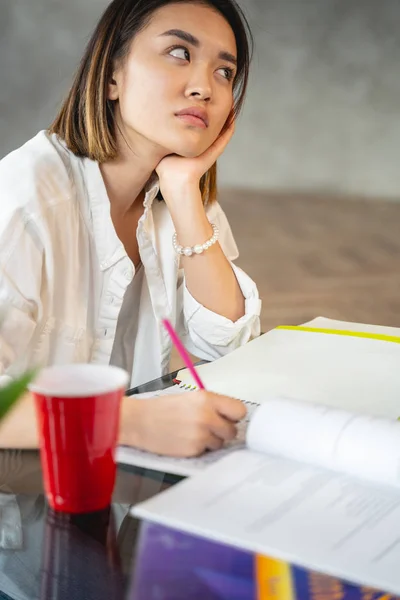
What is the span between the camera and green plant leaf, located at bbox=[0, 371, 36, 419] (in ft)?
1.24

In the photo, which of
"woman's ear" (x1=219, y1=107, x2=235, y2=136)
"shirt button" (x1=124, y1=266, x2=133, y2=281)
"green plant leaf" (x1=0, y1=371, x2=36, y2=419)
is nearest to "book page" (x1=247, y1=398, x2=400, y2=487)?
"green plant leaf" (x1=0, y1=371, x2=36, y2=419)

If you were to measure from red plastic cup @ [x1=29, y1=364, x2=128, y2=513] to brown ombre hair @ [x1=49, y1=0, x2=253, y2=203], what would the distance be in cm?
74

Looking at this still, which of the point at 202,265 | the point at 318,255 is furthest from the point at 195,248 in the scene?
the point at 318,255

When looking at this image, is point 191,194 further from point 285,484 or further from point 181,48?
point 285,484

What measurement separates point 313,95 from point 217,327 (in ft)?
14.2

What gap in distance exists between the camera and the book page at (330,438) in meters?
0.64

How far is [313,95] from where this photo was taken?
5277 millimetres

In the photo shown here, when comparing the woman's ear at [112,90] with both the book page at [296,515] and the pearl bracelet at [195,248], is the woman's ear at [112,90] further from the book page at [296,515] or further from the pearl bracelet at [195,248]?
the book page at [296,515]

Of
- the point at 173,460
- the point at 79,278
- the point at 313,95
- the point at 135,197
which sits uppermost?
the point at 313,95

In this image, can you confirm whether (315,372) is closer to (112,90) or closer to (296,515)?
(296,515)

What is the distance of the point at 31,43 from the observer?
4871mm

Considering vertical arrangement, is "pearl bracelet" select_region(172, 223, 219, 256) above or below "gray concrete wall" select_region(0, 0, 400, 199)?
below

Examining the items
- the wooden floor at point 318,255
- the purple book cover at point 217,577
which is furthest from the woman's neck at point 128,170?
the wooden floor at point 318,255

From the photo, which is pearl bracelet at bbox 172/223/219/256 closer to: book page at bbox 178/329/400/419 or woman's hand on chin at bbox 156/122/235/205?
woman's hand on chin at bbox 156/122/235/205
